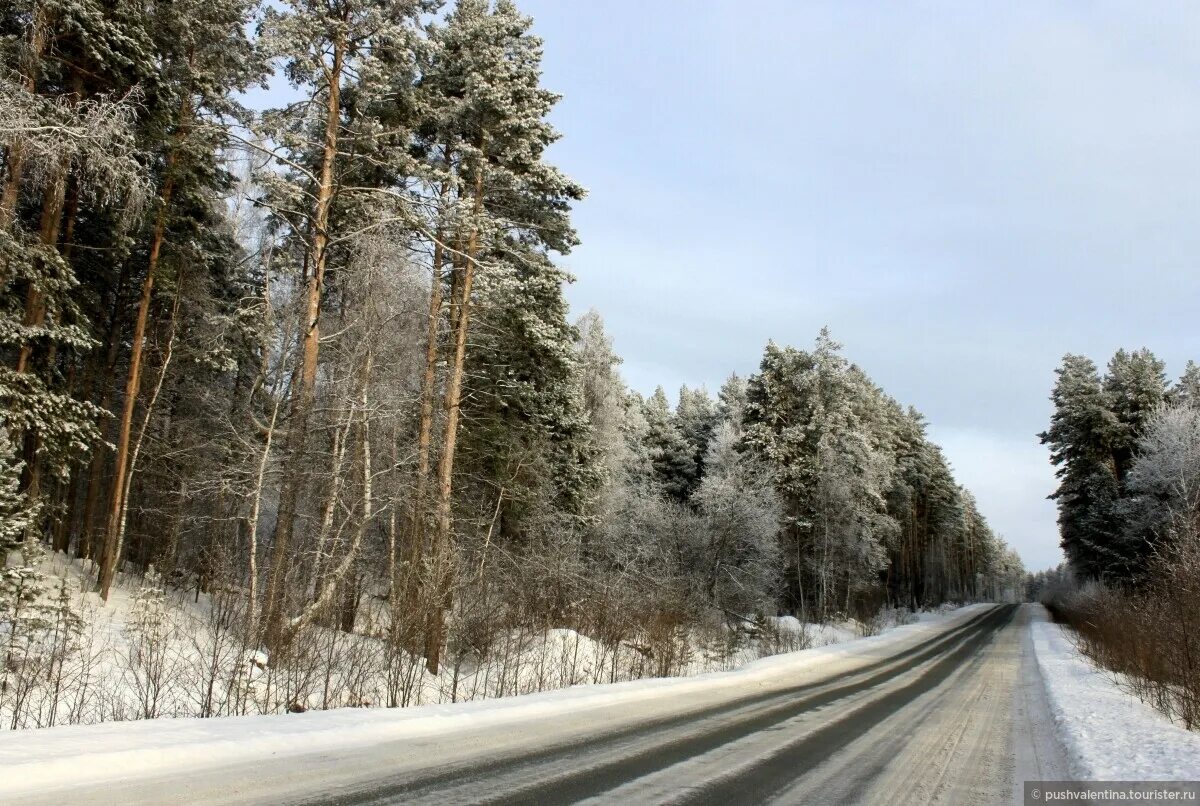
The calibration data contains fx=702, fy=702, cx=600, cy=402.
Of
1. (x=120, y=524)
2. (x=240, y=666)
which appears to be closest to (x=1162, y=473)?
(x=240, y=666)

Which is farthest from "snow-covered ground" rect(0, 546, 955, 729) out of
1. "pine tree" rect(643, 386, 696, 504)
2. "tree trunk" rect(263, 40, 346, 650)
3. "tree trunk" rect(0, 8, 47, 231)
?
"pine tree" rect(643, 386, 696, 504)

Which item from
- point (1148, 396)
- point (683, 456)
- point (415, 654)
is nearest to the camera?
point (415, 654)

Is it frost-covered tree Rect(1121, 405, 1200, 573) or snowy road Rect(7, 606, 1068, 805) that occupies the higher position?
frost-covered tree Rect(1121, 405, 1200, 573)

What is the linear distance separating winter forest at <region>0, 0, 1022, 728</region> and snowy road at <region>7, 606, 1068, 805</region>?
255cm

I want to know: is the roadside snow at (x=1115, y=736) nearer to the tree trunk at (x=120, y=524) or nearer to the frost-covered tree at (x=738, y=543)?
the frost-covered tree at (x=738, y=543)

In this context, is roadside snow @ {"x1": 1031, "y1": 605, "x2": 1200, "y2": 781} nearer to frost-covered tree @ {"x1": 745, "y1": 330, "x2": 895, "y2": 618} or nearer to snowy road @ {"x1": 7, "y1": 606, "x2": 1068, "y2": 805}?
snowy road @ {"x1": 7, "y1": 606, "x2": 1068, "y2": 805}

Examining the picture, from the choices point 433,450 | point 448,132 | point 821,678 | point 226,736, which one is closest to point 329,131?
point 448,132

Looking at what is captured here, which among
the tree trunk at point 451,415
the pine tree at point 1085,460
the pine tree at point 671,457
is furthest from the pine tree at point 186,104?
the pine tree at point 1085,460

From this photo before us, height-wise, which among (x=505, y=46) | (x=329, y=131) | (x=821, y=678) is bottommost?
(x=821, y=678)

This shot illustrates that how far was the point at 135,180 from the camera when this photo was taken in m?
9.73

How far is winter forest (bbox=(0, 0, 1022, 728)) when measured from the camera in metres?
10.1

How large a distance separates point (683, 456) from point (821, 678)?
3252 cm

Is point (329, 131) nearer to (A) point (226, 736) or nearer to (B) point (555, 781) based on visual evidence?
(A) point (226, 736)

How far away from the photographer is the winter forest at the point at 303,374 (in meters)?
10.1
